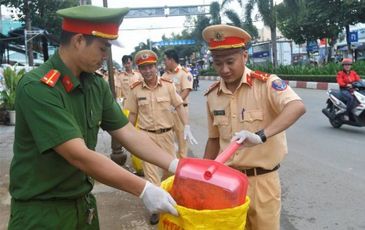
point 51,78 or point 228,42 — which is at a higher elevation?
point 228,42

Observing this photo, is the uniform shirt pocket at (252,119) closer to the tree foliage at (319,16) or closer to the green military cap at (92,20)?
the green military cap at (92,20)

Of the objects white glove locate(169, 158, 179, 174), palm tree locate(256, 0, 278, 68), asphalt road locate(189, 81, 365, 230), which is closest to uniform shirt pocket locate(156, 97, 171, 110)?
asphalt road locate(189, 81, 365, 230)

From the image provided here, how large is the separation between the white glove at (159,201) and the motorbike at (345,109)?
749 centimetres

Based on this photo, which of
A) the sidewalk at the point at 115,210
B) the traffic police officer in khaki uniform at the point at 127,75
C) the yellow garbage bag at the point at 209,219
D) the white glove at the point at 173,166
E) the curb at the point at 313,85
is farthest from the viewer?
the curb at the point at 313,85

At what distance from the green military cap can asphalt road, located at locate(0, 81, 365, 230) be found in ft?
8.58

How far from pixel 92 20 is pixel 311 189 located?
4.02 meters

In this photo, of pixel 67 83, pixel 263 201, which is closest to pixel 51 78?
pixel 67 83

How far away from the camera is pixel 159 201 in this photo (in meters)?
1.89

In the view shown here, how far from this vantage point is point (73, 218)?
7.09 feet

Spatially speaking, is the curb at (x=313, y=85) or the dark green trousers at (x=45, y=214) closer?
the dark green trousers at (x=45, y=214)

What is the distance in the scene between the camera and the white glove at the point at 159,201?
188 cm

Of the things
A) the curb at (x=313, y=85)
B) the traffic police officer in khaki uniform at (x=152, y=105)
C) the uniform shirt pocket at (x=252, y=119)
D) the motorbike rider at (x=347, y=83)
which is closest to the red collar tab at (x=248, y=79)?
the uniform shirt pocket at (x=252, y=119)

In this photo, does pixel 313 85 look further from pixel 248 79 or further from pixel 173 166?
pixel 173 166

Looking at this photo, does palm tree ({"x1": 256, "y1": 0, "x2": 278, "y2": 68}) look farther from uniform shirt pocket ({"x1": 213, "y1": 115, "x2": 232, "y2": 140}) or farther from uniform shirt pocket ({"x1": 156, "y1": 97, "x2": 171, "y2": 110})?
uniform shirt pocket ({"x1": 213, "y1": 115, "x2": 232, "y2": 140})
